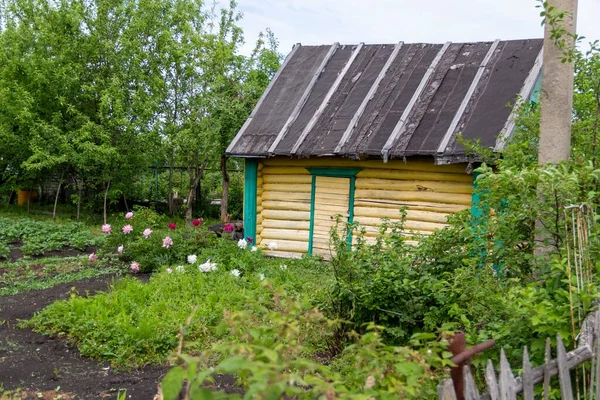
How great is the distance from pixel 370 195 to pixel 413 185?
870mm

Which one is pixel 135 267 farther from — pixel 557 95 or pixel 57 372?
pixel 557 95

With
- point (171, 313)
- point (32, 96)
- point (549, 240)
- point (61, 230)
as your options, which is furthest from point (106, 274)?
point (32, 96)

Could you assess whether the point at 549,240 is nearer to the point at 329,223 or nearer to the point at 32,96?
the point at 329,223

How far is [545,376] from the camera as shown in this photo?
2605 millimetres

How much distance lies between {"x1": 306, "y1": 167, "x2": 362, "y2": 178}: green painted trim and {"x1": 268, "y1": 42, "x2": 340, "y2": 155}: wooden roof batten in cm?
85

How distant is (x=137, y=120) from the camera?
54.6 ft

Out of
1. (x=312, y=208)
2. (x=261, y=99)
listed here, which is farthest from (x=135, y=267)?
(x=261, y=99)

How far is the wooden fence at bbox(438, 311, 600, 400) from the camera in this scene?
2.22 meters

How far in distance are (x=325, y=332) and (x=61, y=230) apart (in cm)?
1017

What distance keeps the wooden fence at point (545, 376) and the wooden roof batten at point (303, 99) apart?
27.7 feet

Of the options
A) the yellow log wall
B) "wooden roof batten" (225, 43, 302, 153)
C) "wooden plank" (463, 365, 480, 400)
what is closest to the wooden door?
the yellow log wall

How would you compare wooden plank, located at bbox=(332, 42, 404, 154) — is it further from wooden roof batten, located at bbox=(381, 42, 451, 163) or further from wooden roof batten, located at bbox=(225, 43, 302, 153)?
wooden roof batten, located at bbox=(225, 43, 302, 153)

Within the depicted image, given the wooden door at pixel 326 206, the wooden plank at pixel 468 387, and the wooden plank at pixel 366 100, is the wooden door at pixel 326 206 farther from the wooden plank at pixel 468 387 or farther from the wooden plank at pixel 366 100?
the wooden plank at pixel 468 387

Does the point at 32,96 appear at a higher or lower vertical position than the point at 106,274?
higher
